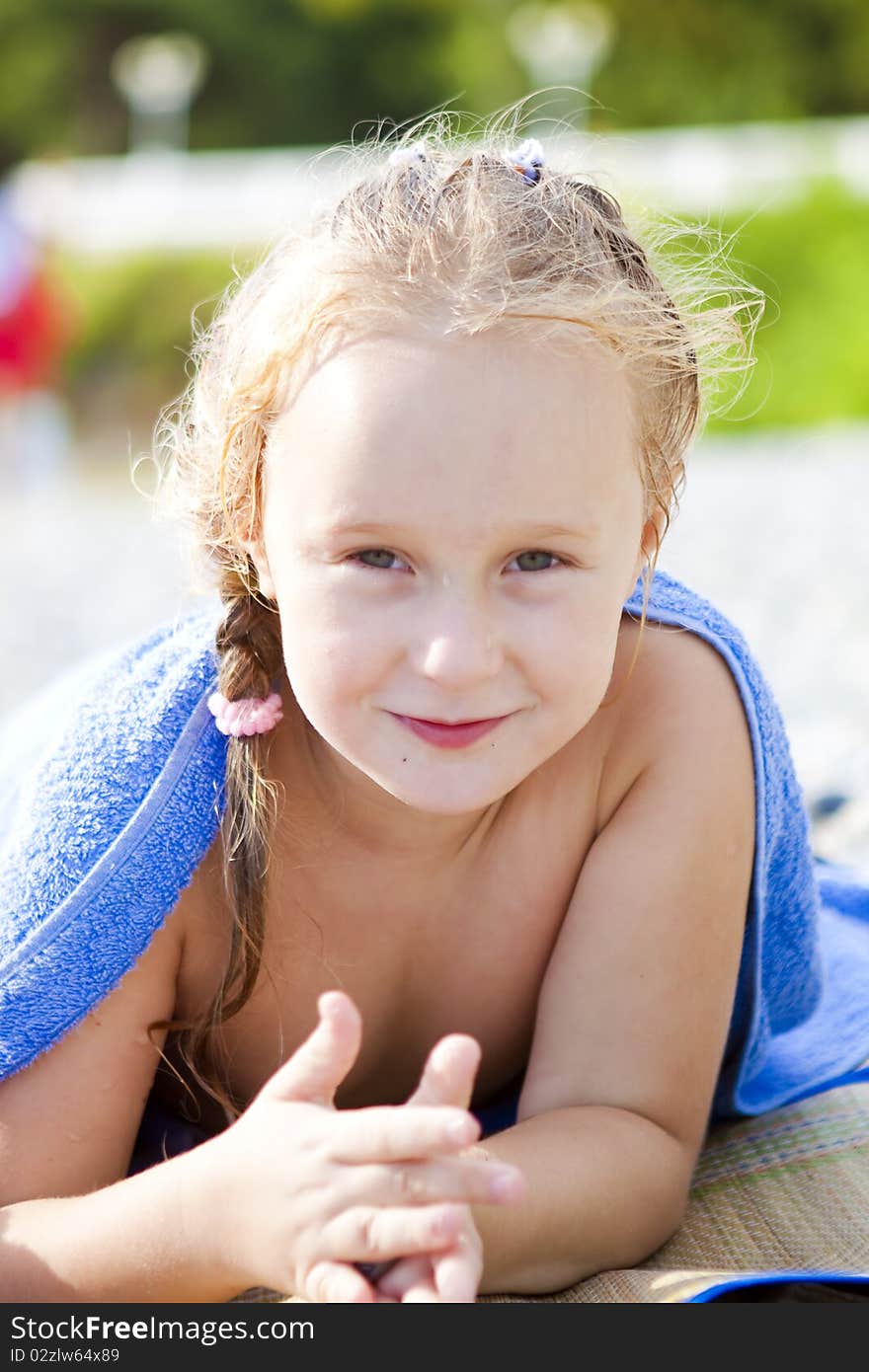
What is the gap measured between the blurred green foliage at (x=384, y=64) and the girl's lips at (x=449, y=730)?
2120cm

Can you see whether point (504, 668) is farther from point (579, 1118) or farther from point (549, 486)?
point (579, 1118)

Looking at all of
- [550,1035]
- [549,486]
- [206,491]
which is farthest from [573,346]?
[550,1035]

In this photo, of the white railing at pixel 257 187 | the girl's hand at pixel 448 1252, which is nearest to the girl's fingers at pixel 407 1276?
the girl's hand at pixel 448 1252

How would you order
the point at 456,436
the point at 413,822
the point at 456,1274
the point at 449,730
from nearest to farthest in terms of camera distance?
the point at 456,1274 → the point at 456,436 → the point at 449,730 → the point at 413,822

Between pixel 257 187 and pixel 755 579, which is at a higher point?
pixel 257 187

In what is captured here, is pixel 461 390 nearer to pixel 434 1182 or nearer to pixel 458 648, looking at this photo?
pixel 458 648

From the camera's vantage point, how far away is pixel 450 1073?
1324mm

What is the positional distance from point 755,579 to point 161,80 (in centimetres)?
2470

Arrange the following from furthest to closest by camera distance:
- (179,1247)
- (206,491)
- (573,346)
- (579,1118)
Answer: (206,491), (579,1118), (573,346), (179,1247)

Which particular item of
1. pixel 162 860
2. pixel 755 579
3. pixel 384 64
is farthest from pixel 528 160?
pixel 384 64

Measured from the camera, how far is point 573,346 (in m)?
1.62

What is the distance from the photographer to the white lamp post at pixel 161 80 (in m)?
27.6
